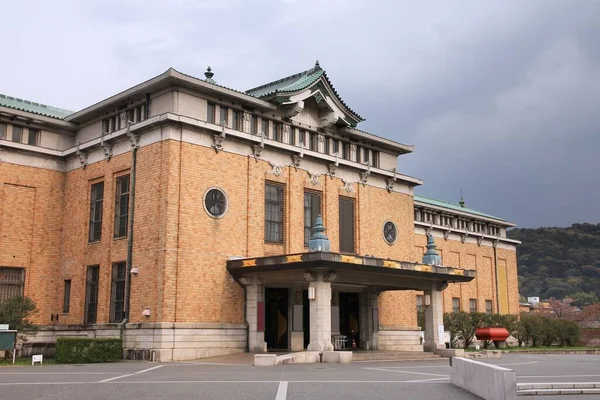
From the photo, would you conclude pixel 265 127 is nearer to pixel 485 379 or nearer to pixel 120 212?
pixel 120 212

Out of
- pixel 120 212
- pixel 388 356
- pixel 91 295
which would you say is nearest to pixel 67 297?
pixel 91 295

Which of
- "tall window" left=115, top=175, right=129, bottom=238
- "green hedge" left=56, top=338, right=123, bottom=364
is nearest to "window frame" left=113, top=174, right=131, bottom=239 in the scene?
"tall window" left=115, top=175, right=129, bottom=238

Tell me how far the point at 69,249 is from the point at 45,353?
17.6 ft

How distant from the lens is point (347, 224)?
38.7 meters

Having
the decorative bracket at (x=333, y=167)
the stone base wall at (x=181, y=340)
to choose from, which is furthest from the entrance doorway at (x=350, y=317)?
the stone base wall at (x=181, y=340)

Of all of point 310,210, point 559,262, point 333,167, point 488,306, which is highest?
point 559,262

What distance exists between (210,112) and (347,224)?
36.0 ft

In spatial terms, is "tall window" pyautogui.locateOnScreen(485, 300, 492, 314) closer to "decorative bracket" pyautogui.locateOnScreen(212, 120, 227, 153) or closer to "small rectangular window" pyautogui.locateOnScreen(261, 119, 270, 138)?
"small rectangular window" pyautogui.locateOnScreen(261, 119, 270, 138)

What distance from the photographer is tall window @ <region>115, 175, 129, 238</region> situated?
32.6 metres

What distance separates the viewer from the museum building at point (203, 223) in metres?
29.9

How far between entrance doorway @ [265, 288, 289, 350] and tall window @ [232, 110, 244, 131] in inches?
330

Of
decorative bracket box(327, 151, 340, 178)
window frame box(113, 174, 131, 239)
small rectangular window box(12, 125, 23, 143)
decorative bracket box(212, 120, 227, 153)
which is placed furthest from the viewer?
decorative bracket box(327, 151, 340, 178)

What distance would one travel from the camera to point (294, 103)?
35406 mm

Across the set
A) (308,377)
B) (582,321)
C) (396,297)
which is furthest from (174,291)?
(582,321)
